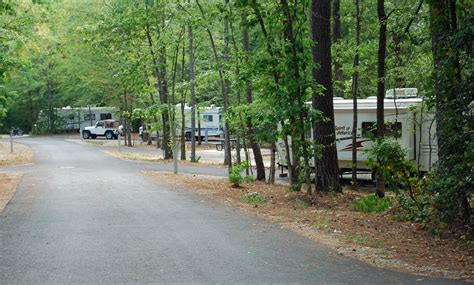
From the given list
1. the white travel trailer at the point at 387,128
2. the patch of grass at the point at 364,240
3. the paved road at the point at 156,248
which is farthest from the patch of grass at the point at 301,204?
the white travel trailer at the point at 387,128

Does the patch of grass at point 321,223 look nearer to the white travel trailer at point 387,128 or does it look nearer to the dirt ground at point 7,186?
the dirt ground at point 7,186

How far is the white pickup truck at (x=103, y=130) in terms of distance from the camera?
56125 millimetres

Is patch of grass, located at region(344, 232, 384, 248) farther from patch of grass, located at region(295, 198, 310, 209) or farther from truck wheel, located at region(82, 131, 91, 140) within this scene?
truck wheel, located at region(82, 131, 91, 140)

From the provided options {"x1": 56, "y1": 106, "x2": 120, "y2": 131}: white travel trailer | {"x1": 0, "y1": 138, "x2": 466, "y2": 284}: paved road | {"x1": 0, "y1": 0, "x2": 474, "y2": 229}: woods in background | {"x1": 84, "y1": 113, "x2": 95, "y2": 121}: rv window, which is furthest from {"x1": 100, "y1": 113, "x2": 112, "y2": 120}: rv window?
{"x1": 0, "y1": 138, "x2": 466, "y2": 284}: paved road

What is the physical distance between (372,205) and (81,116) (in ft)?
186

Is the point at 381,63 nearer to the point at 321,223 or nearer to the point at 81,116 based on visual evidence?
the point at 321,223

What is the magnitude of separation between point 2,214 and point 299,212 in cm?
517

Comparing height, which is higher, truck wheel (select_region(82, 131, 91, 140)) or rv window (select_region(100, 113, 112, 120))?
rv window (select_region(100, 113, 112, 120))

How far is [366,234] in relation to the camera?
8.92 meters

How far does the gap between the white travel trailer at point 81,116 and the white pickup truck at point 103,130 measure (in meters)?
4.98

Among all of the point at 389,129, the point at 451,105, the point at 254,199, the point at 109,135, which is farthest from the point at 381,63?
the point at 109,135

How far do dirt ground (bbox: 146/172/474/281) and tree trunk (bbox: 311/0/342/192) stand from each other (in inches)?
19.7

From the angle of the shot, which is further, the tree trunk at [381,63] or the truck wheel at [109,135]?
the truck wheel at [109,135]

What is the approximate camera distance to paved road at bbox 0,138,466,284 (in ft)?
20.6
